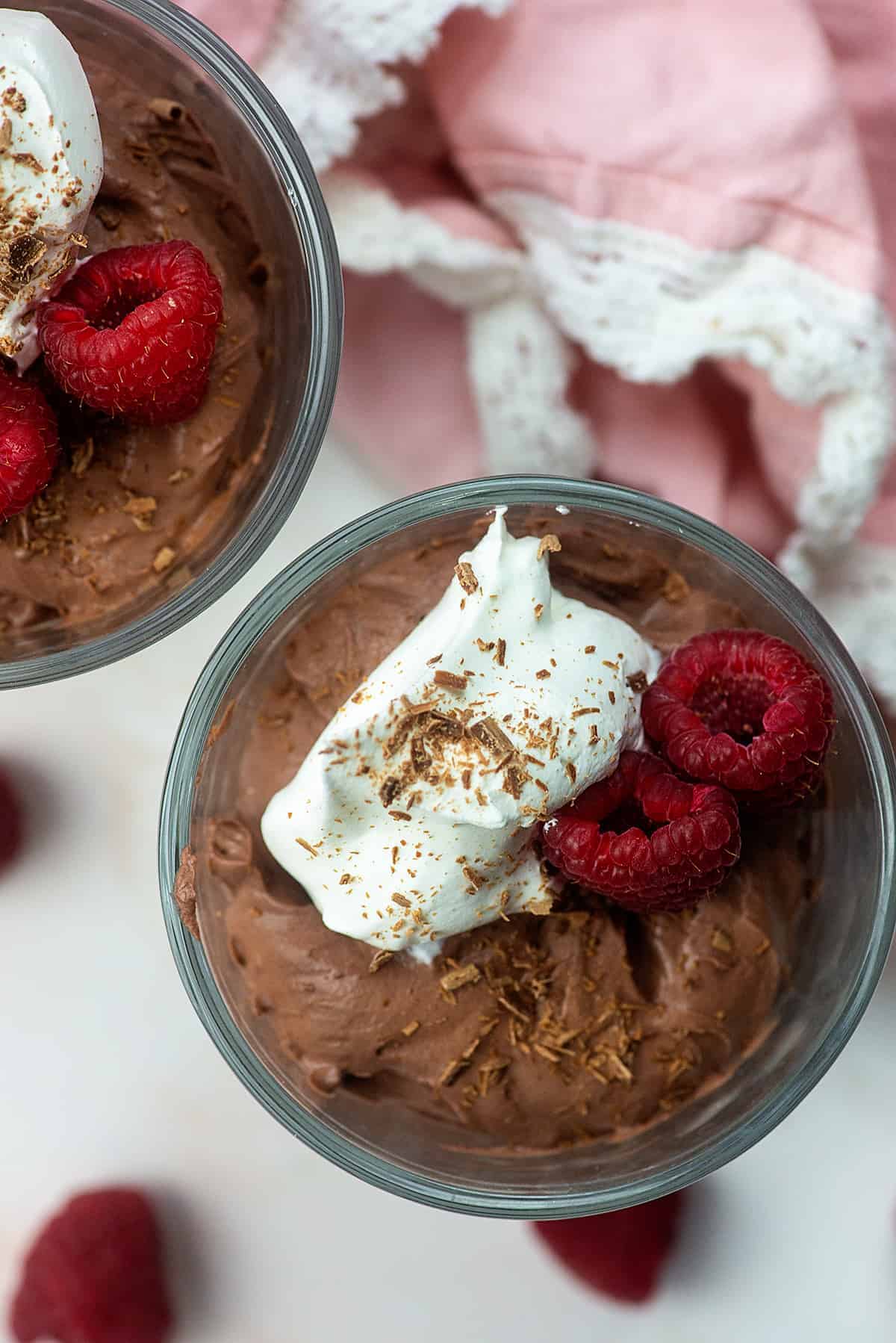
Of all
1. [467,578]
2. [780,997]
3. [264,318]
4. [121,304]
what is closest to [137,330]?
[121,304]

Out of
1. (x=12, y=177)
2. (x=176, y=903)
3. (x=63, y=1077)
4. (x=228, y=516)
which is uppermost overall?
(x=12, y=177)

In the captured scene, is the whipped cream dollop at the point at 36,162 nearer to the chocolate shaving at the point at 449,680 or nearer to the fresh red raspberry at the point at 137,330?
the fresh red raspberry at the point at 137,330

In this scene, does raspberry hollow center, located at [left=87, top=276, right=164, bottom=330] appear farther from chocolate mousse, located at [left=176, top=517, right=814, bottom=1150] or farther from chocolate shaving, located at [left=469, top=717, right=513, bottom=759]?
chocolate shaving, located at [left=469, top=717, right=513, bottom=759]

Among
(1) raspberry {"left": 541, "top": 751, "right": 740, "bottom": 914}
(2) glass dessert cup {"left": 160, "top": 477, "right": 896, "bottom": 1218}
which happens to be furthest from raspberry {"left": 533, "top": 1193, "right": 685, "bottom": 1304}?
(1) raspberry {"left": 541, "top": 751, "right": 740, "bottom": 914}

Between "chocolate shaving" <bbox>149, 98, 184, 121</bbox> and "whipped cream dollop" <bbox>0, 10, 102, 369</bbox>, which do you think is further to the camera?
"chocolate shaving" <bbox>149, 98, 184, 121</bbox>

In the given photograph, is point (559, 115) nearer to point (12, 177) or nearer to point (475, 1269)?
point (12, 177)

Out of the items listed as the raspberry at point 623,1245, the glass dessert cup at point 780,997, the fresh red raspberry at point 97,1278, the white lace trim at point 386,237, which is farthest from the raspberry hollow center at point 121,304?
the raspberry at point 623,1245

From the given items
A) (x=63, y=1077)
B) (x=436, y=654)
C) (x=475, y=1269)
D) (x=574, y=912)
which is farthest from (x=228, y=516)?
(x=475, y=1269)
